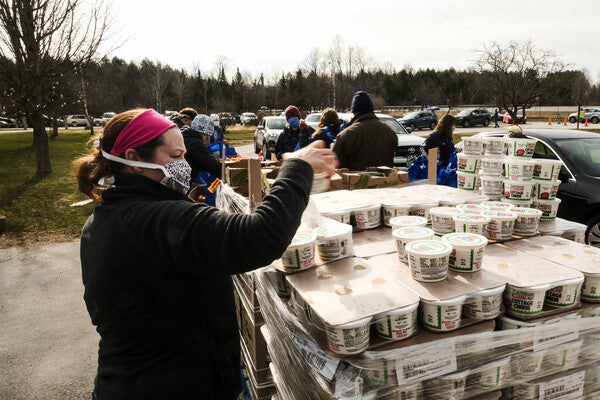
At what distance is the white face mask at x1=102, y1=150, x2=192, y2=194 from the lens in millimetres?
1685

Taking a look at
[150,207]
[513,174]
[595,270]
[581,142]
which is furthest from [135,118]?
[581,142]

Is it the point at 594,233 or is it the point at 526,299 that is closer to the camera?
the point at 526,299

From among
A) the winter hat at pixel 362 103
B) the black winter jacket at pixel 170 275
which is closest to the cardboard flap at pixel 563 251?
the black winter jacket at pixel 170 275

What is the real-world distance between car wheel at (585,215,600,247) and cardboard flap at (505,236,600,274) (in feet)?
12.9

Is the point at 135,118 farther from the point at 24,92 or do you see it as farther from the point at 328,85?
the point at 328,85

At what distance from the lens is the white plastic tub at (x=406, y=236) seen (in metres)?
2.15

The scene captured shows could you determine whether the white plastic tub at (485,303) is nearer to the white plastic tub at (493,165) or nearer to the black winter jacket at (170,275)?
the black winter jacket at (170,275)

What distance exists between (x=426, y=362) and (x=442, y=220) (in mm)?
1009

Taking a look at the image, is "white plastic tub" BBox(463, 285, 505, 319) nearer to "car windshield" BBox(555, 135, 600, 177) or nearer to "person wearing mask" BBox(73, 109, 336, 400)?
"person wearing mask" BBox(73, 109, 336, 400)

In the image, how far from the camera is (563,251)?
2262 millimetres

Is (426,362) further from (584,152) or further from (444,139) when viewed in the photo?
(584,152)

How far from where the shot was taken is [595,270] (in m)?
1.99

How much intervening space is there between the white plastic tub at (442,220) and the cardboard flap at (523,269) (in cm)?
25

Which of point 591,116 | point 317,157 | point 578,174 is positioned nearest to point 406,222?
point 317,157
